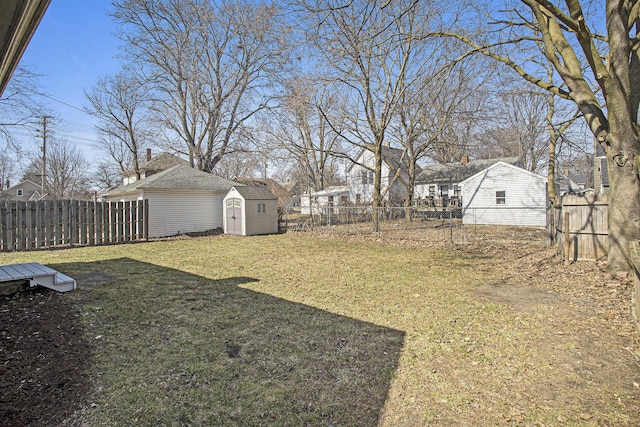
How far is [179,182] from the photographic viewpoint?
1694cm

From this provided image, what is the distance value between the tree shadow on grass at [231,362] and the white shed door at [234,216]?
35.2 feet

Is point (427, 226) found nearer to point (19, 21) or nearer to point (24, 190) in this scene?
point (19, 21)

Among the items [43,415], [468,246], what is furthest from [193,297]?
[468,246]

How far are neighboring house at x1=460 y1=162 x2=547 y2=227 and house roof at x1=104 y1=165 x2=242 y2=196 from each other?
1426 centimetres

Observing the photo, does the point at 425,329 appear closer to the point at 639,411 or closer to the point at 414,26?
the point at 639,411

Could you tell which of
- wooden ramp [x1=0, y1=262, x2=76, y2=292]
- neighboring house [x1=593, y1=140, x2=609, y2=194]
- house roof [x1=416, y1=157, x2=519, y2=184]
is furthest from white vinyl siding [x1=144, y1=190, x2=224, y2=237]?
neighboring house [x1=593, y1=140, x2=609, y2=194]

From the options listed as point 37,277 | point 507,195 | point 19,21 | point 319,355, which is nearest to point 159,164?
point 507,195

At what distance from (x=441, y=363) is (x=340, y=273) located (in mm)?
4384

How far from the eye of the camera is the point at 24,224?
37.9 ft

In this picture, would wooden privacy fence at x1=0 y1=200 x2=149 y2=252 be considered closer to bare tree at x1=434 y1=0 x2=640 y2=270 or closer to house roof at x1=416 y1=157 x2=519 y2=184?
bare tree at x1=434 y1=0 x2=640 y2=270

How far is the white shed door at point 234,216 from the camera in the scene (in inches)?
643

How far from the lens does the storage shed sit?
1620 centimetres

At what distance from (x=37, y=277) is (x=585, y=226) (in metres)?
11.4

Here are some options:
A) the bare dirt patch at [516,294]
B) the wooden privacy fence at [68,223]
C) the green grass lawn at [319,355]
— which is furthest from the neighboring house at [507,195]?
the wooden privacy fence at [68,223]
